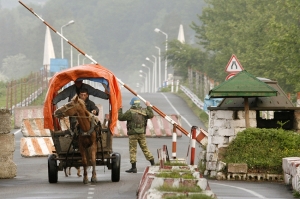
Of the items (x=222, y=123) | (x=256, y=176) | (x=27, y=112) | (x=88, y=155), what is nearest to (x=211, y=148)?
(x=222, y=123)

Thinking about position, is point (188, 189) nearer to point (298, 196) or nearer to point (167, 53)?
point (298, 196)

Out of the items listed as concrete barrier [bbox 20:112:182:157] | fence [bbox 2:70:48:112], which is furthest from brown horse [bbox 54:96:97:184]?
fence [bbox 2:70:48:112]

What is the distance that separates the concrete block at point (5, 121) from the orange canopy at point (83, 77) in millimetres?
1668

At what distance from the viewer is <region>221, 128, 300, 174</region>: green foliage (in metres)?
24.1

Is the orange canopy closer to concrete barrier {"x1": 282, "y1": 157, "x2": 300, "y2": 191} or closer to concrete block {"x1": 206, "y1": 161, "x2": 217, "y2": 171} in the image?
concrete block {"x1": 206, "y1": 161, "x2": 217, "y2": 171}

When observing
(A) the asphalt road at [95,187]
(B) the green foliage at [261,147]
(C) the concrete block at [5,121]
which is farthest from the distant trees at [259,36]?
(C) the concrete block at [5,121]

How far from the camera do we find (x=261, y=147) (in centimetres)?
2439

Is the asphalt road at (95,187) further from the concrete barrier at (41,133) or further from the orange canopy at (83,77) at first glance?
the concrete barrier at (41,133)

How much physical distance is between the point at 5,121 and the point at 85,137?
3.34 meters

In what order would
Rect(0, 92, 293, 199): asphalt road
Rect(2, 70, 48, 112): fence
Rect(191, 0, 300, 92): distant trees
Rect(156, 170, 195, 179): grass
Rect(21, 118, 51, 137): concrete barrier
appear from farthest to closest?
Rect(2, 70, 48, 112): fence
Rect(191, 0, 300, 92): distant trees
Rect(21, 118, 51, 137): concrete barrier
Rect(0, 92, 293, 199): asphalt road
Rect(156, 170, 195, 179): grass

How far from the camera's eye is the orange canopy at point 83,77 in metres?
22.7

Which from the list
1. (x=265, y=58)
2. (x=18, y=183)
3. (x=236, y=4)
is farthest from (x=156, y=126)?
(x=236, y=4)

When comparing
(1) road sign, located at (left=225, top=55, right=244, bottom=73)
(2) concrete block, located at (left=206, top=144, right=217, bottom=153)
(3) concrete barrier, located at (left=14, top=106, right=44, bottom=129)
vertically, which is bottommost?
(2) concrete block, located at (left=206, top=144, right=217, bottom=153)

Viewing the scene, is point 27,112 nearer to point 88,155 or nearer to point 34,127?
point 34,127
